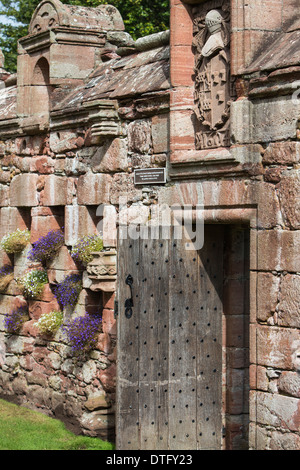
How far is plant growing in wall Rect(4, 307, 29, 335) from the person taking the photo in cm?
1038

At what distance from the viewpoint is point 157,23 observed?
1884 centimetres

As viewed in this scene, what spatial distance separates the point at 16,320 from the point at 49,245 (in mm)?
1293

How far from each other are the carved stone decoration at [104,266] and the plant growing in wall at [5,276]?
2672 millimetres

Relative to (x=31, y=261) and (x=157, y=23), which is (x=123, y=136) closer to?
(x=31, y=261)

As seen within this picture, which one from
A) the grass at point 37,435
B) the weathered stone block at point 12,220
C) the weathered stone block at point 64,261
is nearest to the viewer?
the grass at point 37,435

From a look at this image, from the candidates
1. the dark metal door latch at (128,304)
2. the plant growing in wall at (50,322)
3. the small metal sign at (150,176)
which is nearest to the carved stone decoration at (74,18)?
the small metal sign at (150,176)

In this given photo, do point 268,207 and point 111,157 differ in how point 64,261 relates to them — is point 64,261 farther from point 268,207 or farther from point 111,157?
point 268,207

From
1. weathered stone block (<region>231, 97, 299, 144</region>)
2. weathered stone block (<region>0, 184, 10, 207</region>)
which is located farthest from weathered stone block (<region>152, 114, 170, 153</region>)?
weathered stone block (<region>0, 184, 10, 207</region>)

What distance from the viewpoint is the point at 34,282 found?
10008mm

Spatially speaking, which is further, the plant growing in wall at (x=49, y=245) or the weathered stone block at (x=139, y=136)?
the plant growing in wall at (x=49, y=245)

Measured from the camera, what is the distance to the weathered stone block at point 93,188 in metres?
8.64

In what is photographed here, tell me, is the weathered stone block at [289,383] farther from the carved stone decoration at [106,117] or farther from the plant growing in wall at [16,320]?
the plant growing in wall at [16,320]

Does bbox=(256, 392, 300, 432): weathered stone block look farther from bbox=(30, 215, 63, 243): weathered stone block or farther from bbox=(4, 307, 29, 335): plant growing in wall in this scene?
bbox=(4, 307, 29, 335): plant growing in wall
